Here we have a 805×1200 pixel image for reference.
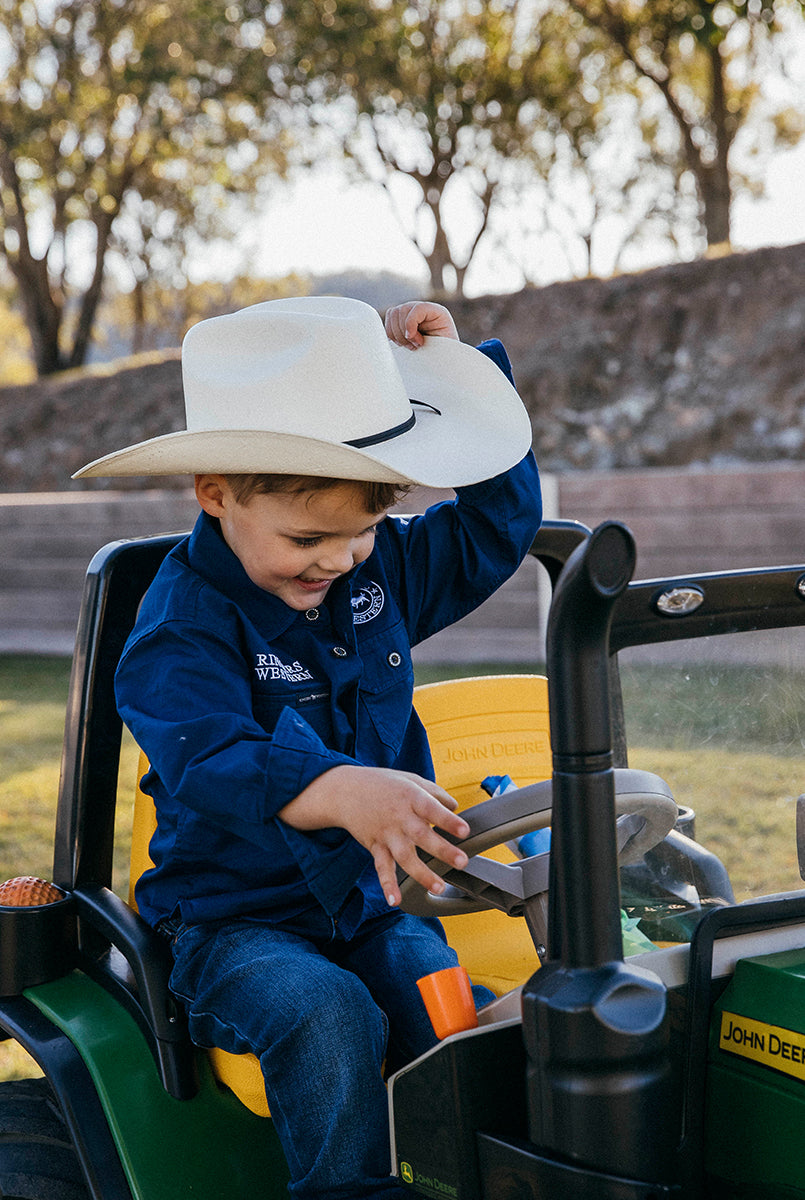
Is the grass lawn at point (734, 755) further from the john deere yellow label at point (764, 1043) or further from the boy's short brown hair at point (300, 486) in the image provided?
the boy's short brown hair at point (300, 486)

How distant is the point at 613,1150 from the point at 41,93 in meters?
19.0

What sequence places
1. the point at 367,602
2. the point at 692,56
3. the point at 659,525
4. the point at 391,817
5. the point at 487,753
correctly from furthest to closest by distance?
the point at 692,56 → the point at 659,525 → the point at 487,753 → the point at 367,602 → the point at 391,817

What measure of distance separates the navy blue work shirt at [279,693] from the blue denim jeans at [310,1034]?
7cm

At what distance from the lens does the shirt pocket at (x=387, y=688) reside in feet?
5.47

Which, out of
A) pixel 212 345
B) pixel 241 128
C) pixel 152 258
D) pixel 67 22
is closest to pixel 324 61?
pixel 241 128

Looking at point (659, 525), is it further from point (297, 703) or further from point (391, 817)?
point (391, 817)

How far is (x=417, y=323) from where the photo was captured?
1.90 meters

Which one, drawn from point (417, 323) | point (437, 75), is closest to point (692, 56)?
point (437, 75)

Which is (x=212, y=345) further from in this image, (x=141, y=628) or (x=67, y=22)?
(x=67, y=22)

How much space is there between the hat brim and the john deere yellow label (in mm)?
696

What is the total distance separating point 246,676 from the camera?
1.52m

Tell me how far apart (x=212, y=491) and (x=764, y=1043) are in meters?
0.93

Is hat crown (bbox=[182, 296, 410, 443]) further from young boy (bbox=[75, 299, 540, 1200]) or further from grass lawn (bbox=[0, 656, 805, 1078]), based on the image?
grass lawn (bbox=[0, 656, 805, 1078])

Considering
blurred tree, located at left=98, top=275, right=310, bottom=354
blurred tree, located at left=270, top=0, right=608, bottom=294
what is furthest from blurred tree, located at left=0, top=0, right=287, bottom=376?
blurred tree, located at left=98, top=275, right=310, bottom=354
